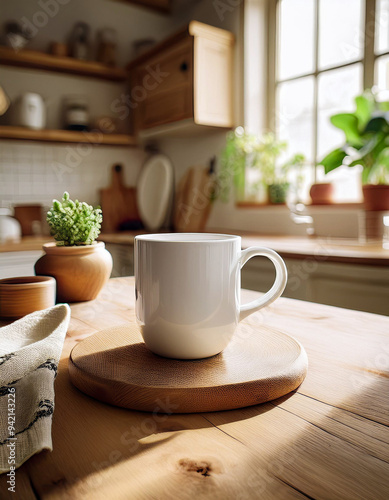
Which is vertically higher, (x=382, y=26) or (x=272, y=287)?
(x=382, y=26)

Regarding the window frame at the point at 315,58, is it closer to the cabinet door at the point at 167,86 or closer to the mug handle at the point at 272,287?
the cabinet door at the point at 167,86

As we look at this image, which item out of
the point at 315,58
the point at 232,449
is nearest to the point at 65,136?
the point at 315,58

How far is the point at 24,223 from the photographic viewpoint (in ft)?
9.79

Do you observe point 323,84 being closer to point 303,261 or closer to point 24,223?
point 303,261

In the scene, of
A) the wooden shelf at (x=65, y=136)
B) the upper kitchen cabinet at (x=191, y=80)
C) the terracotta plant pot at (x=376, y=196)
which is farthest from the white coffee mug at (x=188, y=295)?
the wooden shelf at (x=65, y=136)

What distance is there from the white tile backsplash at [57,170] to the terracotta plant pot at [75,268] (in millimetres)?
2282

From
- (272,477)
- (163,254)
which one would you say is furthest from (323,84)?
(272,477)

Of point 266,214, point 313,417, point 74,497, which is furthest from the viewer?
point 266,214

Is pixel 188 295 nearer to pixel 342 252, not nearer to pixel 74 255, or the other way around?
pixel 74 255

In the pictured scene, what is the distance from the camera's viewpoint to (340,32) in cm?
240

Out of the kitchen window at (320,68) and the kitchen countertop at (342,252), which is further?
the kitchen window at (320,68)

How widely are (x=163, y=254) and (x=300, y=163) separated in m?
2.18

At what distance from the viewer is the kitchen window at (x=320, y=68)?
88.9 inches

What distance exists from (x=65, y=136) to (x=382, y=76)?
1910mm
